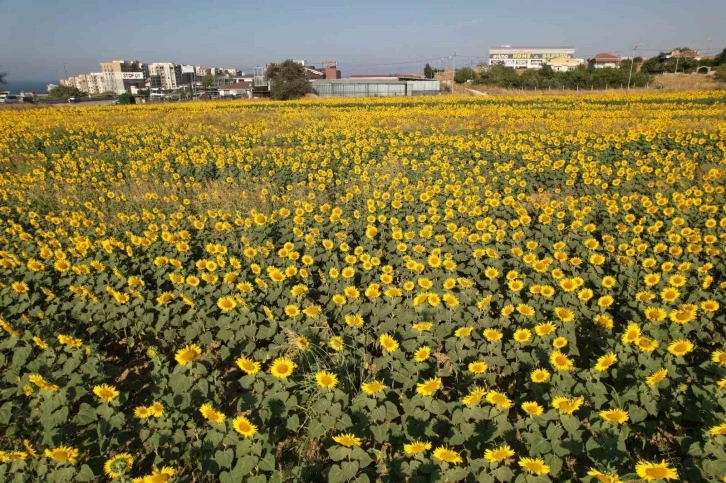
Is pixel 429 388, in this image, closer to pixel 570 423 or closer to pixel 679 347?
pixel 570 423

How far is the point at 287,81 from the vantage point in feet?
166

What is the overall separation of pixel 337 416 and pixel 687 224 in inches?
212

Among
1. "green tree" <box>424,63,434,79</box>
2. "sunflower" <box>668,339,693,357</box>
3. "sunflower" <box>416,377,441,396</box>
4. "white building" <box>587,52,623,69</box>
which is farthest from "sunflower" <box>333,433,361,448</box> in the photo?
"white building" <box>587,52,623,69</box>

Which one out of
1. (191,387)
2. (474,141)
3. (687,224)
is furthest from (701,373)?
(474,141)

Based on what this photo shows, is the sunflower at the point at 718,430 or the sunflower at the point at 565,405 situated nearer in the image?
the sunflower at the point at 718,430

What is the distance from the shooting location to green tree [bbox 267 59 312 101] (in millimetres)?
50031

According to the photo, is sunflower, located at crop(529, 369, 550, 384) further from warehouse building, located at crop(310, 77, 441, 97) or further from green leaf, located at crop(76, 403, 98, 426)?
warehouse building, located at crop(310, 77, 441, 97)

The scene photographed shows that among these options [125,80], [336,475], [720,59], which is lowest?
[336,475]

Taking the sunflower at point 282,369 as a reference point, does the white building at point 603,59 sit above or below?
above

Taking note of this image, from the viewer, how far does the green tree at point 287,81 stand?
164 ft

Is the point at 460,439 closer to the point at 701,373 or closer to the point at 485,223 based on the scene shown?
the point at 701,373

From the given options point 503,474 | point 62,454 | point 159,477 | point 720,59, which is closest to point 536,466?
point 503,474

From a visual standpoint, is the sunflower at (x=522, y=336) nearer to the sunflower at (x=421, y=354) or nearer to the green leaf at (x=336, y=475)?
the sunflower at (x=421, y=354)

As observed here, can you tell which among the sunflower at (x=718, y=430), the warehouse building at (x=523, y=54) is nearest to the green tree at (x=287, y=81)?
the sunflower at (x=718, y=430)
